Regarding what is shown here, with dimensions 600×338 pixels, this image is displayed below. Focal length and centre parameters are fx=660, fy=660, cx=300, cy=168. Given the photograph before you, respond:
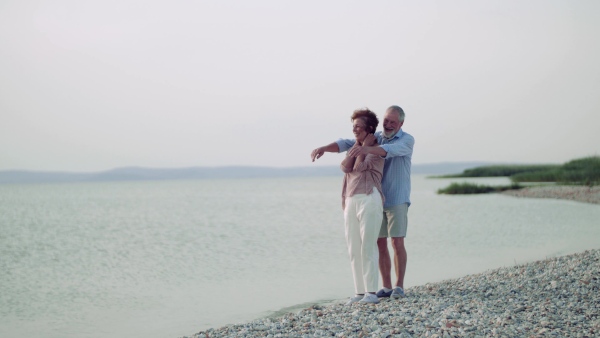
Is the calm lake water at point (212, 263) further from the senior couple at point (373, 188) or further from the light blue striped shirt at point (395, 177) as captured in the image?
the light blue striped shirt at point (395, 177)

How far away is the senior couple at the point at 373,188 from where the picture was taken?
20.5ft

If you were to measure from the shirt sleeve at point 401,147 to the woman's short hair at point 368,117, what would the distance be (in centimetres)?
25

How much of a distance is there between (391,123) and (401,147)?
0.29 meters

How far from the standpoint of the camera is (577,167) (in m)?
41.1

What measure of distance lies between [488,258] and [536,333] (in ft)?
26.2

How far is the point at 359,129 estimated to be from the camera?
245 inches

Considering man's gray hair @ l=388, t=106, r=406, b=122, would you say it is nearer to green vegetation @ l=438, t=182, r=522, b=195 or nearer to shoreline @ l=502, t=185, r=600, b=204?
shoreline @ l=502, t=185, r=600, b=204

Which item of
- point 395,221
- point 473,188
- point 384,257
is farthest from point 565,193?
point 395,221

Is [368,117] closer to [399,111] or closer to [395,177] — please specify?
[399,111]

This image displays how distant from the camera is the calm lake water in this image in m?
8.84

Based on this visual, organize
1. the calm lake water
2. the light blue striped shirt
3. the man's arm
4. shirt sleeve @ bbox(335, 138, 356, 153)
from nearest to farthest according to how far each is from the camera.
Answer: the man's arm
the light blue striped shirt
shirt sleeve @ bbox(335, 138, 356, 153)
the calm lake water

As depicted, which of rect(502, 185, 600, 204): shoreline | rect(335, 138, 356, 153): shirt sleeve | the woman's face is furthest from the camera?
rect(502, 185, 600, 204): shoreline

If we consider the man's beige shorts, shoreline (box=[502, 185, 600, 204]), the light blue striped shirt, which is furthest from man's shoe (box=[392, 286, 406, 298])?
shoreline (box=[502, 185, 600, 204])

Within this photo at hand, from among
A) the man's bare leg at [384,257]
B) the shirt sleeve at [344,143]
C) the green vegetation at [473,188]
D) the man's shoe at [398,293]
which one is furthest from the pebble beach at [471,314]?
the green vegetation at [473,188]
